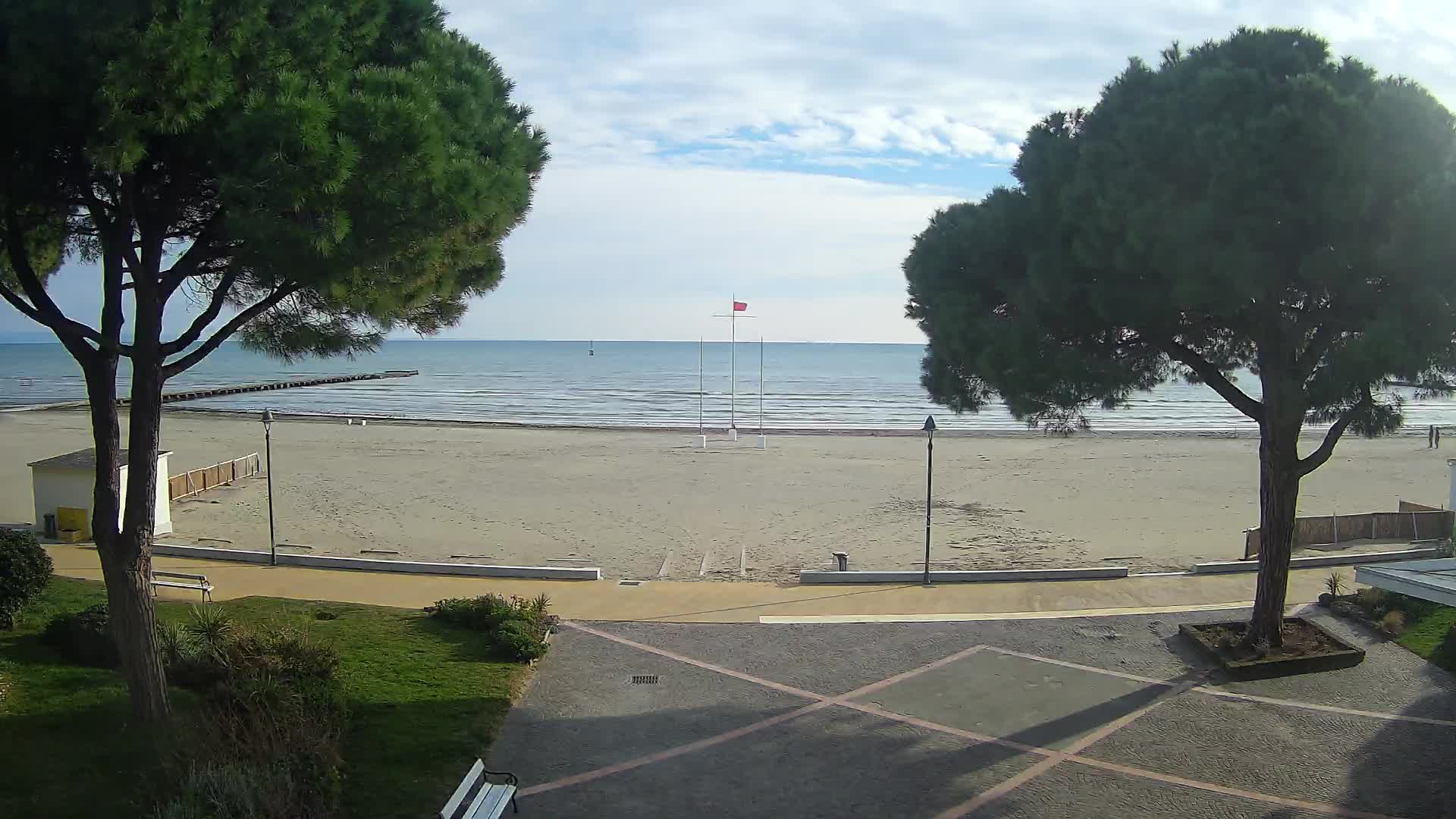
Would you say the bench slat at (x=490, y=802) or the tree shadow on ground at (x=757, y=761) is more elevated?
the bench slat at (x=490, y=802)

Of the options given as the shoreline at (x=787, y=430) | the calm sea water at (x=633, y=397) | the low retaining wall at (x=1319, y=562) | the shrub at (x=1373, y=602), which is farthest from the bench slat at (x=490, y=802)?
the shoreline at (x=787, y=430)

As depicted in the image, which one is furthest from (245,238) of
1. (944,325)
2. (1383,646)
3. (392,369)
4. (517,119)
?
(392,369)

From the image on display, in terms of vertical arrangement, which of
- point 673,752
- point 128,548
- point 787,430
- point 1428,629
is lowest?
point 673,752

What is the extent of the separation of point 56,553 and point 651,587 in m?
10.8

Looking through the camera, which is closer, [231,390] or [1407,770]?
[1407,770]

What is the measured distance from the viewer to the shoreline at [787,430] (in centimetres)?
4781

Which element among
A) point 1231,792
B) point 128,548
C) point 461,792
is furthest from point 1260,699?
point 128,548

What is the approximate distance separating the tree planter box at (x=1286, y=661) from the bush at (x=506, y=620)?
26.4 ft

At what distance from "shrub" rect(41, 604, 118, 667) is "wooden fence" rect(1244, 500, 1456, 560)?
19.6m

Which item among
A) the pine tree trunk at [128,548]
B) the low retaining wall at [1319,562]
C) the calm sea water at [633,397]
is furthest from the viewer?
the calm sea water at [633,397]

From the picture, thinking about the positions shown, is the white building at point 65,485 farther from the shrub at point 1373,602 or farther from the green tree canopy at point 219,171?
the shrub at point 1373,602

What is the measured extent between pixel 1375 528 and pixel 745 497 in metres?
15.1

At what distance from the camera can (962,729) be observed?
9578 mm

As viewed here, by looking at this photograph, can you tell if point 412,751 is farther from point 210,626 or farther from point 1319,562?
point 1319,562
